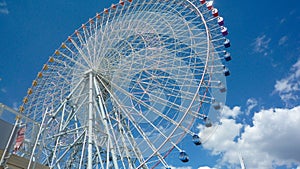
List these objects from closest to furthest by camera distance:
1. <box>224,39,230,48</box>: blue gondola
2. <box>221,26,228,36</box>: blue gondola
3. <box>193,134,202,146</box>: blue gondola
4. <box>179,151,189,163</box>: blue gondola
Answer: <box>179,151,189,163</box>: blue gondola, <box>193,134,202,146</box>: blue gondola, <box>221,26,228,36</box>: blue gondola, <box>224,39,230,48</box>: blue gondola

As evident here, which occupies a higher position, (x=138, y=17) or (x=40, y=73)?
(x=138, y=17)

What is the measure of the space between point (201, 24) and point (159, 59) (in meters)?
3.69

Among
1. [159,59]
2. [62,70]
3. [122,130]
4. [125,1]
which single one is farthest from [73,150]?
[125,1]

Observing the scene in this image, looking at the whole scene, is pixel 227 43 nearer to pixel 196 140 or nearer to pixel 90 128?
pixel 196 140

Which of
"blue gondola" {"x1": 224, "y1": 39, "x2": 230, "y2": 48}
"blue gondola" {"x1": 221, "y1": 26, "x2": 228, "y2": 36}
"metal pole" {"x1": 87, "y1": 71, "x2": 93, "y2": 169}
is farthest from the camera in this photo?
"blue gondola" {"x1": 224, "y1": 39, "x2": 230, "y2": 48}

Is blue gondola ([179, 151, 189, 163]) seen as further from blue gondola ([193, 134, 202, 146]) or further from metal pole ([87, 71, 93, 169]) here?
metal pole ([87, 71, 93, 169])

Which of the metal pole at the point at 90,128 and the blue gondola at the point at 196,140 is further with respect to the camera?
the blue gondola at the point at 196,140

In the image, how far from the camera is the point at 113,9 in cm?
2273

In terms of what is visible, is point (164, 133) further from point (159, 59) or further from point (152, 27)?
point (152, 27)

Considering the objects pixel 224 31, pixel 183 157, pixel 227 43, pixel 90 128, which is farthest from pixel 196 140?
pixel 224 31

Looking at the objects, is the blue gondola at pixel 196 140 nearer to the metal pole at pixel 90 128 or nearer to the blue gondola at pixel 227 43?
A: the metal pole at pixel 90 128

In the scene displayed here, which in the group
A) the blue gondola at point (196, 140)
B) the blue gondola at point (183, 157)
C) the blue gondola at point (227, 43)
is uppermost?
the blue gondola at point (227, 43)

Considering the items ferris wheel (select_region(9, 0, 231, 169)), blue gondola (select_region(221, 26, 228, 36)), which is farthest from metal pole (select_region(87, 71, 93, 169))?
blue gondola (select_region(221, 26, 228, 36))

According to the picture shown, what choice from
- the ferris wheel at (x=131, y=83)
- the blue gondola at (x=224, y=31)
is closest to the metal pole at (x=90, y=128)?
the ferris wheel at (x=131, y=83)
